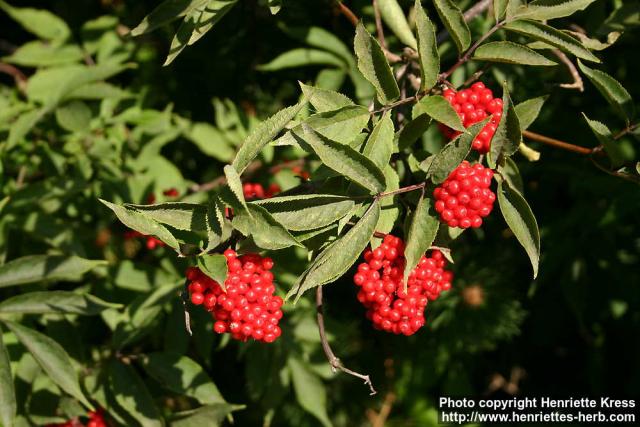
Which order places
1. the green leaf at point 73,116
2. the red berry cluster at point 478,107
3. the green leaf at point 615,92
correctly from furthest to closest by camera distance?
the green leaf at point 73,116 < the green leaf at point 615,92 < the red berry cluster at point 478,107

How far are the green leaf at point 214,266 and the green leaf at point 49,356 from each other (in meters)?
0.76

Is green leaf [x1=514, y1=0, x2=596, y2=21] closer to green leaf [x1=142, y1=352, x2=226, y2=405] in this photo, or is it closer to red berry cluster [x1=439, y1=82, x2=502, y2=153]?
red berry cluster [x1=439, y1=82, x2=502, y2=153]

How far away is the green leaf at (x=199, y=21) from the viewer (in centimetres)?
168

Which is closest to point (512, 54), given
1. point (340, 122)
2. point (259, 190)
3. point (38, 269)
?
point (340, 122)

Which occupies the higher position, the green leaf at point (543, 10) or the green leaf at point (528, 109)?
the green leaf at point (543, 10)

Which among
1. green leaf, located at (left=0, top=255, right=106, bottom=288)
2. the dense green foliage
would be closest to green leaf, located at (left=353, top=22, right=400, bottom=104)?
the dense green foliage

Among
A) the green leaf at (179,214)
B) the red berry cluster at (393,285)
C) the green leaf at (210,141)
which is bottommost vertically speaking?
the green leaf at (210,141)

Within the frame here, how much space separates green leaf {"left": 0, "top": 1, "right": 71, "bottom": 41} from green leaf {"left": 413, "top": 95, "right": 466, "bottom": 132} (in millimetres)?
1760

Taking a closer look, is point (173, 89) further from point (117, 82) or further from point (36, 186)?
point (36, 186)

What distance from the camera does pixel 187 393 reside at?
6.41 ft

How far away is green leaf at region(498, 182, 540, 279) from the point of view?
4.54 ft

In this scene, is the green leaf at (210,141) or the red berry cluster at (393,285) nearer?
the red berry cluster at (393,285)

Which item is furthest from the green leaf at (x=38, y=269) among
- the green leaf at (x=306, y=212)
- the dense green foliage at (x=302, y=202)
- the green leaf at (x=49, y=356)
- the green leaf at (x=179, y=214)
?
the green leaf at (x=306, y=212)

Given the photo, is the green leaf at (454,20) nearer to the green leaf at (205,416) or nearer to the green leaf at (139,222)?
the green leaf at (139,222)
